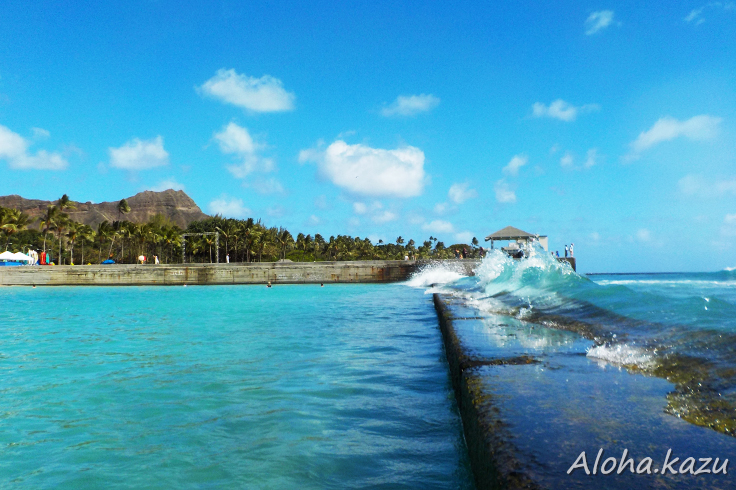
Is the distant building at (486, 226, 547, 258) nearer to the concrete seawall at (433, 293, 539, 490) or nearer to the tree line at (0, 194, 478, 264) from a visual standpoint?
the tree line at (0, 194, 478, 264)

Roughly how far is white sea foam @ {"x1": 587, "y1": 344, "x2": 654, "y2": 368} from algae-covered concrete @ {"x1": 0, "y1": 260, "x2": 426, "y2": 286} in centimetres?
3064

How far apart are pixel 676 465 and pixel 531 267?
11.5 meters

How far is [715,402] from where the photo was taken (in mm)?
2414

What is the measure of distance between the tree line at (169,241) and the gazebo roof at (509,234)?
2820 cm

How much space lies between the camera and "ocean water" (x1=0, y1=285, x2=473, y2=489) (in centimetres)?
252

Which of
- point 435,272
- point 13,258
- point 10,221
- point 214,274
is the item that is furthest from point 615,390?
point 10,221

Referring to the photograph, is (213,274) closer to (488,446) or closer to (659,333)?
(659,333)

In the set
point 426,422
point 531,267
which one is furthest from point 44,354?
point 531,267

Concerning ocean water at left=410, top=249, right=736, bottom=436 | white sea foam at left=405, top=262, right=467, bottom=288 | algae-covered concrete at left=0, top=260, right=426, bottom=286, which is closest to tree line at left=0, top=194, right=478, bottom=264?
algae-covered concrete at left=0, top=260, right=426, bottom=286

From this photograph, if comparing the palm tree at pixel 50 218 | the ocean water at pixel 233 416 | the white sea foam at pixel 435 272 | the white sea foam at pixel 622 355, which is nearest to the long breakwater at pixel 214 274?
the white sea foam at pixel 435 272

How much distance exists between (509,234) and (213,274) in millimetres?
23315

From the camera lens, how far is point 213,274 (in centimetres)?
3703

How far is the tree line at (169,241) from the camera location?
5462 cm

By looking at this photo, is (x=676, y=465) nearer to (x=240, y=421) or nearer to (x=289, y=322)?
(x=240, y=421)
